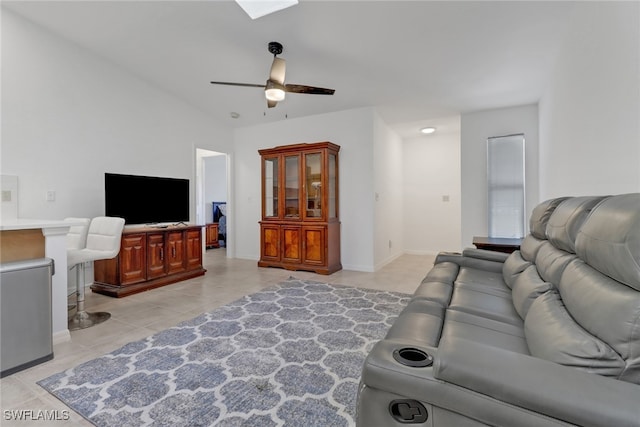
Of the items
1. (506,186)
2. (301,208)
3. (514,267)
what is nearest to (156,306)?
(301,208)

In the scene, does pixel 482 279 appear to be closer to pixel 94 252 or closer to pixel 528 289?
pixel 528 289

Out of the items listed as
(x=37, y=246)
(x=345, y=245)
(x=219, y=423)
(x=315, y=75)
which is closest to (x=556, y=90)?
(x=315, y=75)

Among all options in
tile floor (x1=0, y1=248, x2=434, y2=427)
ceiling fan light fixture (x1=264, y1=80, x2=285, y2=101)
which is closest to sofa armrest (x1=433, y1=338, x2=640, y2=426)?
tile floor (x1=0, y1=248, x2=434, y2=427)

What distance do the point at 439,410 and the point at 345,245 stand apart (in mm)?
3991

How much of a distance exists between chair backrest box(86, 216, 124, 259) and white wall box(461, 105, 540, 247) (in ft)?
14.8

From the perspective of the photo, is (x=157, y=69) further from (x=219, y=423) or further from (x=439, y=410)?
(x=439, y=410)

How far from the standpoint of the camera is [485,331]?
1.36 metres

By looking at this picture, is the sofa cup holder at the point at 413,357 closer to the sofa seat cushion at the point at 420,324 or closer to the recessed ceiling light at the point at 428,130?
the sofa seat cushion at the point at 420,324

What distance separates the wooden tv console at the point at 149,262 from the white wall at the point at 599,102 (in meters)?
4.34

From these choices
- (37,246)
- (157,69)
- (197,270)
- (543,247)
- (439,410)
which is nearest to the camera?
(439,410)

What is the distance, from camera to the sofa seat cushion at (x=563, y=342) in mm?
784

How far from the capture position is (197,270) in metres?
4.34

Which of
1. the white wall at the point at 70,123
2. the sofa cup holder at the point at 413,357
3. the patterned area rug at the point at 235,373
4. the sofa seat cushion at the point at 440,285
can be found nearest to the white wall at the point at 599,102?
the sofa seat cushion at the point at 440,285

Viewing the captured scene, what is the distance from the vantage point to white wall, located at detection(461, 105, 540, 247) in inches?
160
